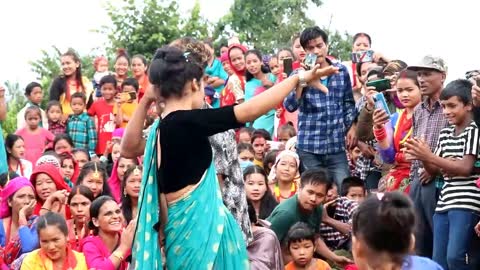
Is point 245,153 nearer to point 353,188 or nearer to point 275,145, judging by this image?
point 275,145

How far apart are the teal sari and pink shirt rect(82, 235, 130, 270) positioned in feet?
7.28

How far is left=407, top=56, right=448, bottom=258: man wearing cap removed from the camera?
7.39 m

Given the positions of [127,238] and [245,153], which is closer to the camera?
[127,238]

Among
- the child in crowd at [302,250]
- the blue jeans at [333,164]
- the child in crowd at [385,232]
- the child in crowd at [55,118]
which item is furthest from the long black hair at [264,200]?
the child in crowd at [385,232]

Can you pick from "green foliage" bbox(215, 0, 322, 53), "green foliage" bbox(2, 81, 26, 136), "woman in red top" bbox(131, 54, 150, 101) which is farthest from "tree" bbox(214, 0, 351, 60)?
"woman in red top" bbox(131, 54, 150, 101)

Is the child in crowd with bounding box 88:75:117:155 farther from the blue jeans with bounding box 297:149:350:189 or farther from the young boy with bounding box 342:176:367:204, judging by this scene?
the young boy with bounding box 342:176:367:204

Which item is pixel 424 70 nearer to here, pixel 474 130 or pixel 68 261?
pixel 474 130

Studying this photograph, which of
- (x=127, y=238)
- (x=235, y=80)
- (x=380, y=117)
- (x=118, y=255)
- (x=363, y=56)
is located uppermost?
(x=363, y=56)

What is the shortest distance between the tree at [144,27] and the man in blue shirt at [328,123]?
8629 millimetres

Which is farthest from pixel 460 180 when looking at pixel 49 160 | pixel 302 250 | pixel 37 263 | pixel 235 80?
pixel 235 80

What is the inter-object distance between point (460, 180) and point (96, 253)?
265 cm

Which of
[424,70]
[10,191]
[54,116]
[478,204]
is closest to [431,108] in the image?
[424,70]

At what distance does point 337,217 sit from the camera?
333 inches

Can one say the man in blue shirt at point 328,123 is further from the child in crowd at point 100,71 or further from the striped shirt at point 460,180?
the child in crowd at point 100,71
